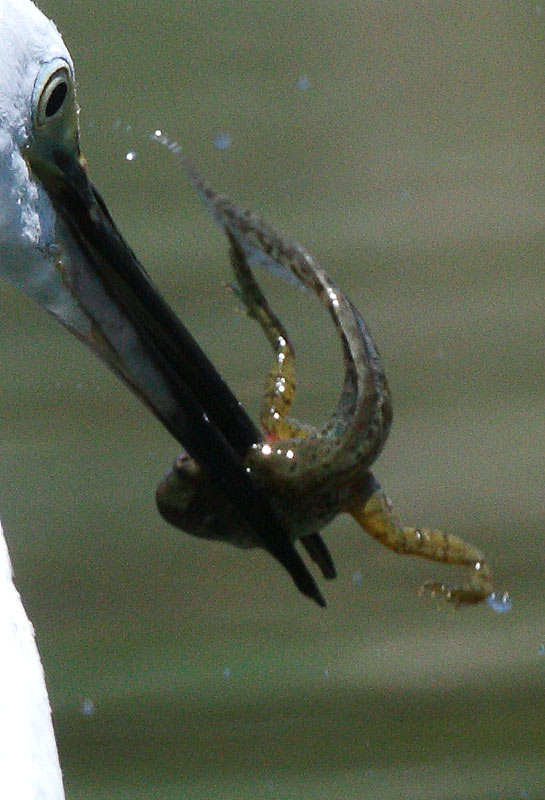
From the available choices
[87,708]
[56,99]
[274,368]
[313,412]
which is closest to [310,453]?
[274,368]

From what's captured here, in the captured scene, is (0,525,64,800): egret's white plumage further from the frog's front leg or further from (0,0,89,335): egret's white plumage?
the frog's front leg

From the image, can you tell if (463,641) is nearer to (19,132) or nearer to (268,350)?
(268,350)

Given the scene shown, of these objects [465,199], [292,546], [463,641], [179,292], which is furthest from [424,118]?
[292,546]

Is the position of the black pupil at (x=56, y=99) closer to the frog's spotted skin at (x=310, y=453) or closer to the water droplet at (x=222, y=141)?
the frog's spotted skin at (x=310, y=453)

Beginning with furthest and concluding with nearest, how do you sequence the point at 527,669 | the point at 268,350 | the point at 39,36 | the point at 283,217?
the point at 283,217 → the point at 268,350 → the point at 527,669 → the point at 39,36

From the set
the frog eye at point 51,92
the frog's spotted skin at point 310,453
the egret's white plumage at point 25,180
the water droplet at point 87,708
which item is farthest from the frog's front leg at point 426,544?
the water droplet at point 87,708

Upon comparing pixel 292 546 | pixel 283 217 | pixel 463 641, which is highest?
pixel 292 546
